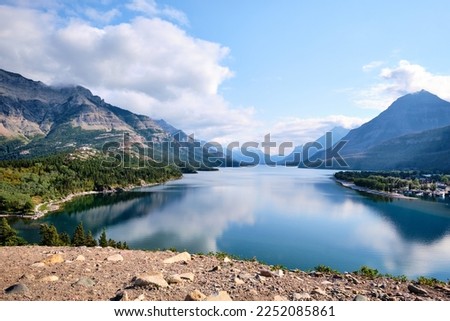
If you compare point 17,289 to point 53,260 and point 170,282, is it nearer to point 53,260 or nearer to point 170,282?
point 53,260

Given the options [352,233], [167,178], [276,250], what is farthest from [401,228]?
[167,178]

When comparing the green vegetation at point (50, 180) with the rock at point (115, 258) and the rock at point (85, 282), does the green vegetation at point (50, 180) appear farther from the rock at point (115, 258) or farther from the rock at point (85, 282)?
the rock at point (85, 282)

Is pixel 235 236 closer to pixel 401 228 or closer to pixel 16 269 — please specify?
pixel 401 228

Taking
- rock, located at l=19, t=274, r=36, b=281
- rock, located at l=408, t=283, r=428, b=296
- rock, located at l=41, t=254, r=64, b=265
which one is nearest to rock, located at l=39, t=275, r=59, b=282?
rock, located at l=19, t=274, r=36, b=281

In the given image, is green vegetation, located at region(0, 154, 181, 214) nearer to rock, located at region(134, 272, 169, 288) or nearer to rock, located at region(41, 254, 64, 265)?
rock, located at region(41, 254, 64, 265)

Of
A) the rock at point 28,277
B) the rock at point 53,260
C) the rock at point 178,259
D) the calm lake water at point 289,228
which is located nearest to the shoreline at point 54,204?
the calm lake water at point 289,228
